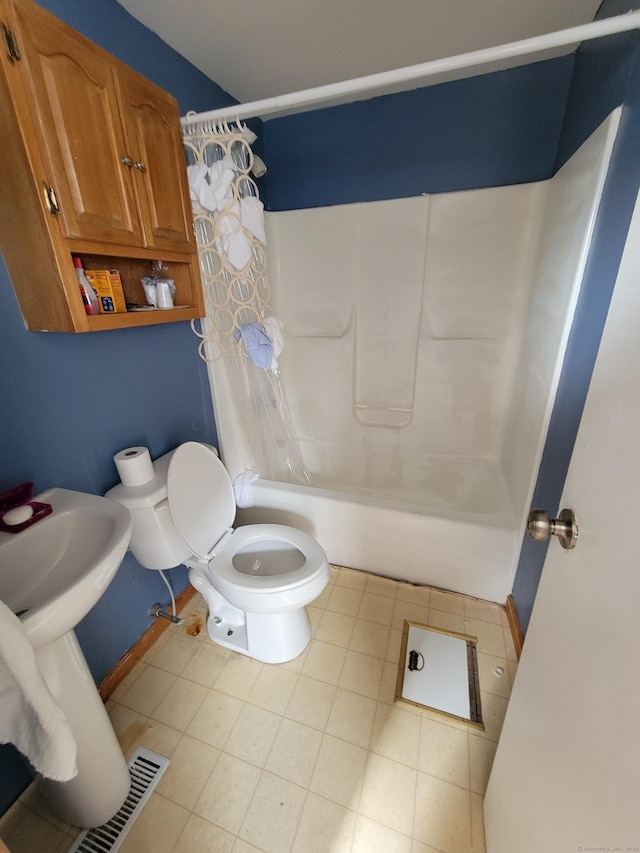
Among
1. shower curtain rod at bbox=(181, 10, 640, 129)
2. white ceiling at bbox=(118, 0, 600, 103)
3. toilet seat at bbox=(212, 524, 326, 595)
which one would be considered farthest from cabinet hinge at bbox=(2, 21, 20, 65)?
toilet seat at bbox=(212, 524, 326, 595)

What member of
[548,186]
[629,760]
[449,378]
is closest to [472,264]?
[548,186]

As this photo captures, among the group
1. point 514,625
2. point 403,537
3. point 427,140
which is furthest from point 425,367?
point 514,625

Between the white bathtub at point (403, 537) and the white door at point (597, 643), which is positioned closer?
the white door at point (597, 643)

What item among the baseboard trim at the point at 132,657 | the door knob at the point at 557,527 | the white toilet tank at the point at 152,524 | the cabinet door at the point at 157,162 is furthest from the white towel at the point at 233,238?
the baseboard trim at the point at 132,657

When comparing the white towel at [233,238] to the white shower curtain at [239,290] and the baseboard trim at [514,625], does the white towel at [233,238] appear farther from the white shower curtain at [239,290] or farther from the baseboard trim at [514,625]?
the baseboard trim at [514,625]

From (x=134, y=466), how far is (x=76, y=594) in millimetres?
601

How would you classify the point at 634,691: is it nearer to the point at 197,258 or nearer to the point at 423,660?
the point at 423,660

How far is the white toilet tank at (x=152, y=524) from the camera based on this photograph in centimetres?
120

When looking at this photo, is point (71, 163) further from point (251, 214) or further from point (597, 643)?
point (597, 643)

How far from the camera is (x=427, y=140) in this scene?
1761 millimetres

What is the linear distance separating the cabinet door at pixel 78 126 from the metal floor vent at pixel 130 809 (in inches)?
63.1

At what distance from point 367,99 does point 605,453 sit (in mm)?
2118

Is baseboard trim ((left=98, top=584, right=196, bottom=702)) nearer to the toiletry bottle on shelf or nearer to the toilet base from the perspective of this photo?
the toilet base

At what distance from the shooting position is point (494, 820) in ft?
2.88
